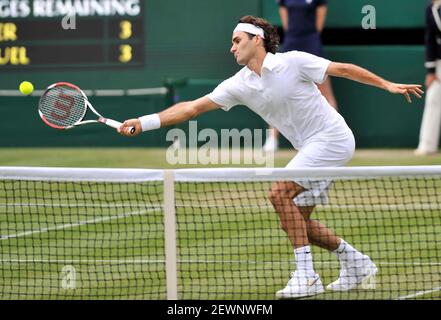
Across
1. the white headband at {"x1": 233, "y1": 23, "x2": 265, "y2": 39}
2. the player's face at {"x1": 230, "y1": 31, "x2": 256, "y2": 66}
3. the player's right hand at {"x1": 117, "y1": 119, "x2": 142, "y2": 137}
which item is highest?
the white headband at {"x1": 233, "y1": 23, "x2": 265, "y2": 39}

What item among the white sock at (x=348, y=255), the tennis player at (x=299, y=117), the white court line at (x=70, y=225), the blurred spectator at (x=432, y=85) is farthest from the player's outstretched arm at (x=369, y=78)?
the blurred spectator at (x=432, y=85)

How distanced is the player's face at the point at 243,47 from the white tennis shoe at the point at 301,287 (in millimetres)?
1358

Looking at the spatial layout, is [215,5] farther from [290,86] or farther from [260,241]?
[290,86]

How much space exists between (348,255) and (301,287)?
481 millimetres

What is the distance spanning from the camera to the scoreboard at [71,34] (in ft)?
43.4

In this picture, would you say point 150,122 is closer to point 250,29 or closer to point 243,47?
point 243,47

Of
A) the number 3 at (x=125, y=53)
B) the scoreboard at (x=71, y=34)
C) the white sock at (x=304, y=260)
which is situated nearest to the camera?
the white sock at (x=304, y=260)

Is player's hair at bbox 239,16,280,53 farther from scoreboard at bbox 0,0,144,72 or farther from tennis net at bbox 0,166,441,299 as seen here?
scoreboard at bbox 0,0,144,72

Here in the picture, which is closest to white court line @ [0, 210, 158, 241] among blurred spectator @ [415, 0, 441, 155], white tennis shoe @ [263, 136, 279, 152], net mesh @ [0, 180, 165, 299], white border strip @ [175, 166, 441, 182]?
net mesh @ [0, 180, 165, 299]

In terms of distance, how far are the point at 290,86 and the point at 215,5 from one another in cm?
705

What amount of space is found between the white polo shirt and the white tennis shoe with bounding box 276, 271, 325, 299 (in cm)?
89

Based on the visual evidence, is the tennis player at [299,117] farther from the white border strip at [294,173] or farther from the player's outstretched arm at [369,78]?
the white border strip at [294,173]

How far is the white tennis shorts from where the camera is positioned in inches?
253

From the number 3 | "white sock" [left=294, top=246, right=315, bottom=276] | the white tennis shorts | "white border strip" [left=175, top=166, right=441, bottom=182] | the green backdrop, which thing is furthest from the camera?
the number 3
